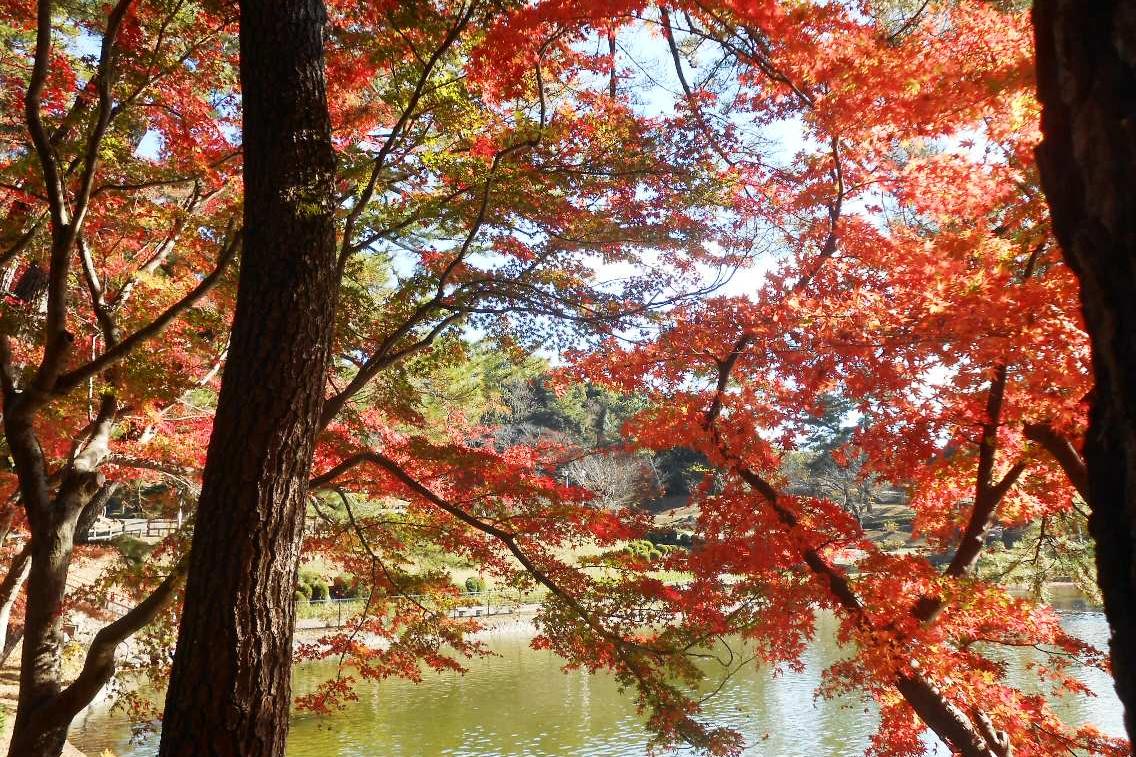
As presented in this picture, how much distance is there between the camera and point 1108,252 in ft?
2.80

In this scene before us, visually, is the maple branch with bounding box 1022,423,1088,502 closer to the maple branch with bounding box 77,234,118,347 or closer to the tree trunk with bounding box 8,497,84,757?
the maple branch with bounding box 77,234,118,347

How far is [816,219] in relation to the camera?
5.74 m

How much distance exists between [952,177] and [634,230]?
6.87ft

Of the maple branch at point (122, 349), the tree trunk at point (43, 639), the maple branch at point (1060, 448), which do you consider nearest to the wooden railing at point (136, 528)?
the tree trunk at point (43, 639)

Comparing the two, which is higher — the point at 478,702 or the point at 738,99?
the point at 738,99

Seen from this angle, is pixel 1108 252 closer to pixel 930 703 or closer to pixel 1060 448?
pixel 1060 448

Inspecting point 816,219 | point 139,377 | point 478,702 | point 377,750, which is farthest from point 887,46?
point 478,702

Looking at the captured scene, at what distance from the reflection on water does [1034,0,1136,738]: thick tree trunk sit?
7650 millimetres

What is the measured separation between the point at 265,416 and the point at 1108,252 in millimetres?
2349

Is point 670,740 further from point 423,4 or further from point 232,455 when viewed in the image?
point 423,4

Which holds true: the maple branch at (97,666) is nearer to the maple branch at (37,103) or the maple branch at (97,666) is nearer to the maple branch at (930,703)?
the maple branch at (37,103)

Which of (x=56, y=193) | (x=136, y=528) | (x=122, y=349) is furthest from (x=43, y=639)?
(x=136, y=528)

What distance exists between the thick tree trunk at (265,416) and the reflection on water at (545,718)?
659 cm

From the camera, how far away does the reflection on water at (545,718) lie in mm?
9062
